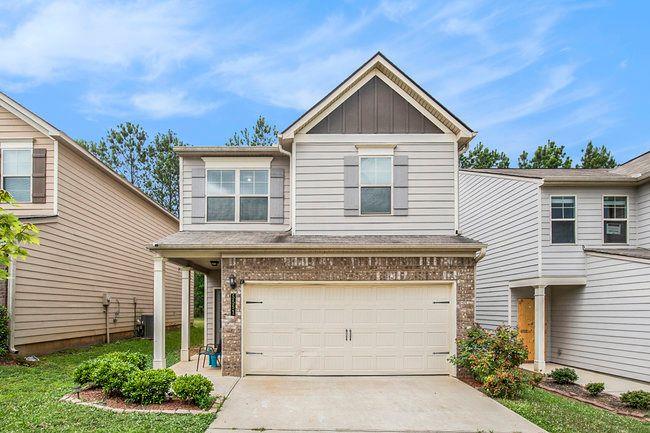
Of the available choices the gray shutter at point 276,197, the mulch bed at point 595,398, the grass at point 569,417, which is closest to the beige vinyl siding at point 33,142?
the gray shutter at point 276,197

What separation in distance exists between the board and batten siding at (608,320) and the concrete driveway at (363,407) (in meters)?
4.73

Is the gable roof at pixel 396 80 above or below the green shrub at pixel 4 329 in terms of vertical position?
above

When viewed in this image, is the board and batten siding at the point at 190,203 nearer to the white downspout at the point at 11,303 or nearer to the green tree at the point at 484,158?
the white downspout at the point at 11,303

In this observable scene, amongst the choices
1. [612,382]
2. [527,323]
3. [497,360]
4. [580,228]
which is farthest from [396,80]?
[612,382]

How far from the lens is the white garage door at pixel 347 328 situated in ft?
36.9

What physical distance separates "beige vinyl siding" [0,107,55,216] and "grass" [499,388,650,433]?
12.1 m

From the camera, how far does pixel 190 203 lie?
44.1 ft

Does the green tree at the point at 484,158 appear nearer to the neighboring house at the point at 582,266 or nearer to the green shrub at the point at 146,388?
the neighboring house at the point at 582,266

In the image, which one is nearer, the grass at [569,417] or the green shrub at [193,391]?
the grass at [569,417]

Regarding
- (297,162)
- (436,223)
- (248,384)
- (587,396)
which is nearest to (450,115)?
(436,223)

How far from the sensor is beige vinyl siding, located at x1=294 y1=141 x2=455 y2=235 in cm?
1212

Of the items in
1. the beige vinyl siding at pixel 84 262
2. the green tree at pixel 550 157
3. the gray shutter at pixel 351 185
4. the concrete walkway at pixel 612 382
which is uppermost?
the green tree at pixel 550 157

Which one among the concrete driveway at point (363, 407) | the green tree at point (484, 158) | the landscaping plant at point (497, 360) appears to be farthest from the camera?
the green tree at point (484, 158)

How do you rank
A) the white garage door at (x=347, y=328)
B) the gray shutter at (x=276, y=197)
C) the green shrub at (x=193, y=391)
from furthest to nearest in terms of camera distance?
the gray shutter at (x=276, y=197) < the white garage door at (x=347, y=328) < the green shrub at (x=193, y=391)
